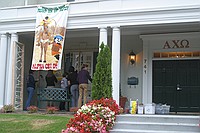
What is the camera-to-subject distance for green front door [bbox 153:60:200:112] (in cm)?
1352

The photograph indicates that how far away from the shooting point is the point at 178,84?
1376cm

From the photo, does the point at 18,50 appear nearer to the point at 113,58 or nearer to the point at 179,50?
the point at 113,58

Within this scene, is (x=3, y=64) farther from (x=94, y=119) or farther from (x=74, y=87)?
(x=94, y=119)

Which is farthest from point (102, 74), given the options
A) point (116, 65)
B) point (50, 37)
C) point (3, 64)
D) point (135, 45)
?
point (3, 64)

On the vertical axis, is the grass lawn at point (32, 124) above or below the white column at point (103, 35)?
below

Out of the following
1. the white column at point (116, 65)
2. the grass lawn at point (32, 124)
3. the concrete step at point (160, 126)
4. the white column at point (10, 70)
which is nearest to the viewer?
the concrete step at point (160, 126)

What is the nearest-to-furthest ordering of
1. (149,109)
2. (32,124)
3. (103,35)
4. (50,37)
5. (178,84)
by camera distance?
(32,124) < (149,109) < (103,35) < (50,37) < (178,84)

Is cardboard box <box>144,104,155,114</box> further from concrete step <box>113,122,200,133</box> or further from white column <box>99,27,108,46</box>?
white column <box>99,27,108,46</box>

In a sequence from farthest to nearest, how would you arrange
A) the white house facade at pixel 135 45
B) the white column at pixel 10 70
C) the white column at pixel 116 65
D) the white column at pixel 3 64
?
the white column at pixel 3 64
the white column at pixel 10 70
the white house facade at pixel 135 45
the white column at pixel 116 65

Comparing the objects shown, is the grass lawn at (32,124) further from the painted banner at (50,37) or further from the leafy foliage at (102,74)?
the painted banner at (50,37)

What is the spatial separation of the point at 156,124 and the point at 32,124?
3.69 m

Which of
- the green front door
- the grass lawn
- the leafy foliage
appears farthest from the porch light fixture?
the grass lawn

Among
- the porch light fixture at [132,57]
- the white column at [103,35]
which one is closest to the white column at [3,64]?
the white column at [103,35]

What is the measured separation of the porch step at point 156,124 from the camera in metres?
8.53
